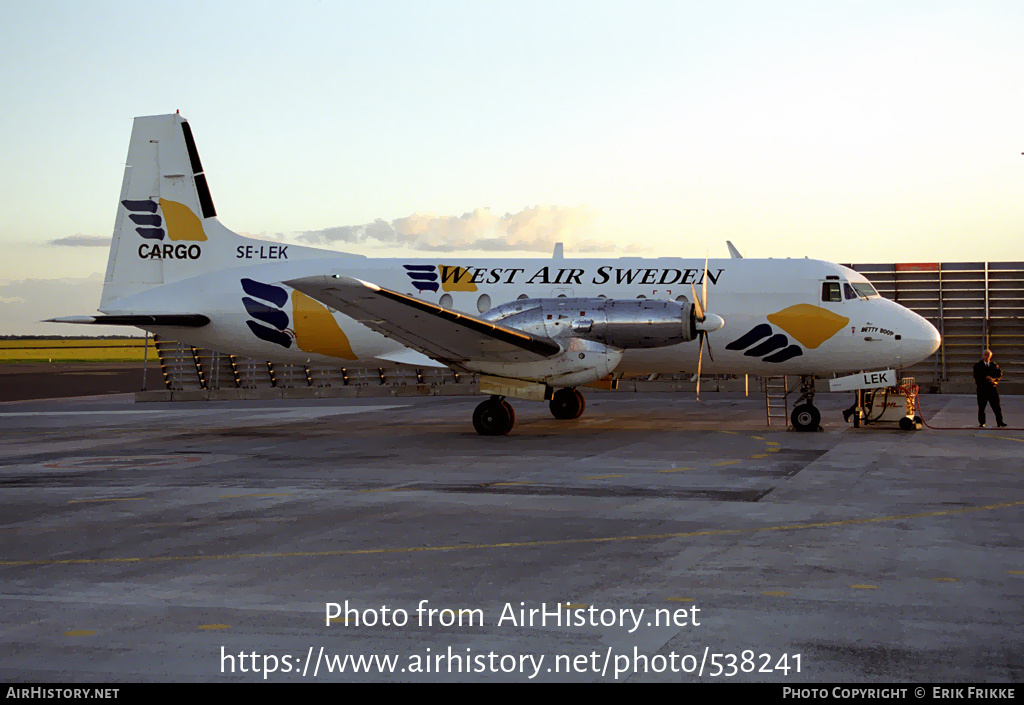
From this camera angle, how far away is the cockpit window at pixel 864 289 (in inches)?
854

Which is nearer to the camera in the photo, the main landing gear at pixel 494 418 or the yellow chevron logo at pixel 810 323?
the main landing gear at pixel 494 418

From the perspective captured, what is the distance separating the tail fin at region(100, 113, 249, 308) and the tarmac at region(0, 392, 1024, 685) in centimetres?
678

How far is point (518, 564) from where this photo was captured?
27.8 ft

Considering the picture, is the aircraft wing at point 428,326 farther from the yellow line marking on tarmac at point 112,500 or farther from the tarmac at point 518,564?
the yellow line marking on tarmac at point 112,500

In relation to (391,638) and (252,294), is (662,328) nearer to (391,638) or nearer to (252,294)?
(252,294)

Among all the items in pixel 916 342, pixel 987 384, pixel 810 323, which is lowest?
pixel 987 384

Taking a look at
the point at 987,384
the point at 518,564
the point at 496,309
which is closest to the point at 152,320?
the point at 496,309

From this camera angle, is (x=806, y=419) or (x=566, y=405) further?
(x=566, y=405)

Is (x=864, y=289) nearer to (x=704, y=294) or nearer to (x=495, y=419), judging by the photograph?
(x=704, y=294)

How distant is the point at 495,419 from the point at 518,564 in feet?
39.2

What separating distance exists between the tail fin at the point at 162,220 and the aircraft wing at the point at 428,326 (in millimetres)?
6535

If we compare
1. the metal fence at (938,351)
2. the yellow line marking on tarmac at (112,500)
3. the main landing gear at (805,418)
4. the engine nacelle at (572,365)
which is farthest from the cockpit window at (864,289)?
the metal fence at (938,351)

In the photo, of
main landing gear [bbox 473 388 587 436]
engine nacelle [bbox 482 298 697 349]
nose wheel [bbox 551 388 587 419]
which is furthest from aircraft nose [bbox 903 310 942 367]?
main landing gear [bbox 473 388 587 436]

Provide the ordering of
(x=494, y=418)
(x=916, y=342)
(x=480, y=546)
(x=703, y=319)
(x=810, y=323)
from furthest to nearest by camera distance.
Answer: (x=810, y=323) < (x=916, y=342) < (x=494, y=418) < (x=703, y=319) < (x=480, y=546)
